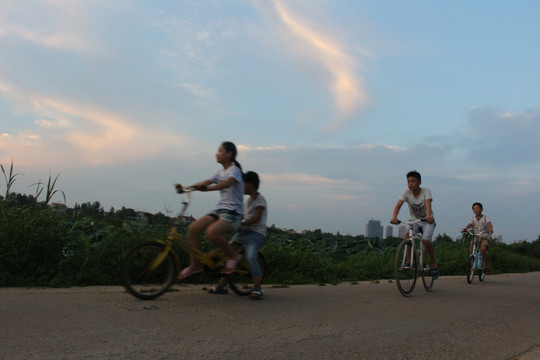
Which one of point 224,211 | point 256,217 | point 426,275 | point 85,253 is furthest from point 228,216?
point 426,275

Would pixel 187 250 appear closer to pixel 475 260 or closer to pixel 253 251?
pixel 253 251

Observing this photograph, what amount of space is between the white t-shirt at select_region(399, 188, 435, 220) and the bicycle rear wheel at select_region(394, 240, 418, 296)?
2.26ft

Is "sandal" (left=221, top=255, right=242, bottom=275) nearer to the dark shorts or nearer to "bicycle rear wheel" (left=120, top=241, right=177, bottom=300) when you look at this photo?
the dark shorts

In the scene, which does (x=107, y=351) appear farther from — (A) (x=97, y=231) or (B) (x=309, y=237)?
(B) (x=309, y=237)

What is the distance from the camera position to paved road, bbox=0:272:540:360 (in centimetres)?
356

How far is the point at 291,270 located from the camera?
343 inches

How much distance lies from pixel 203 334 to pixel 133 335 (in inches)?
22.5

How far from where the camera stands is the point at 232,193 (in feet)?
18.7

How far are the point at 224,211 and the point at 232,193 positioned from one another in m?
0.23

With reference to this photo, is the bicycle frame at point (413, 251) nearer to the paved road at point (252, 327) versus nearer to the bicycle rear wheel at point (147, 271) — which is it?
the paved road at point (252, 327)

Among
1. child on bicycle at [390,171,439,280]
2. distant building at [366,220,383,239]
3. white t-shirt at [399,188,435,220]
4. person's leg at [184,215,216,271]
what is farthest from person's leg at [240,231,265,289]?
distant building at [366,220,383,239]

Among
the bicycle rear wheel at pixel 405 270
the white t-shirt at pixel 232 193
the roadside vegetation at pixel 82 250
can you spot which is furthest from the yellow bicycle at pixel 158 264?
the bicycle rear wheel at pixel 405 270

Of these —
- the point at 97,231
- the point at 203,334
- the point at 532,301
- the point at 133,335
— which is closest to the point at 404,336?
the point at 203,334

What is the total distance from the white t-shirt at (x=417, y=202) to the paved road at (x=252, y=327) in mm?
1677
